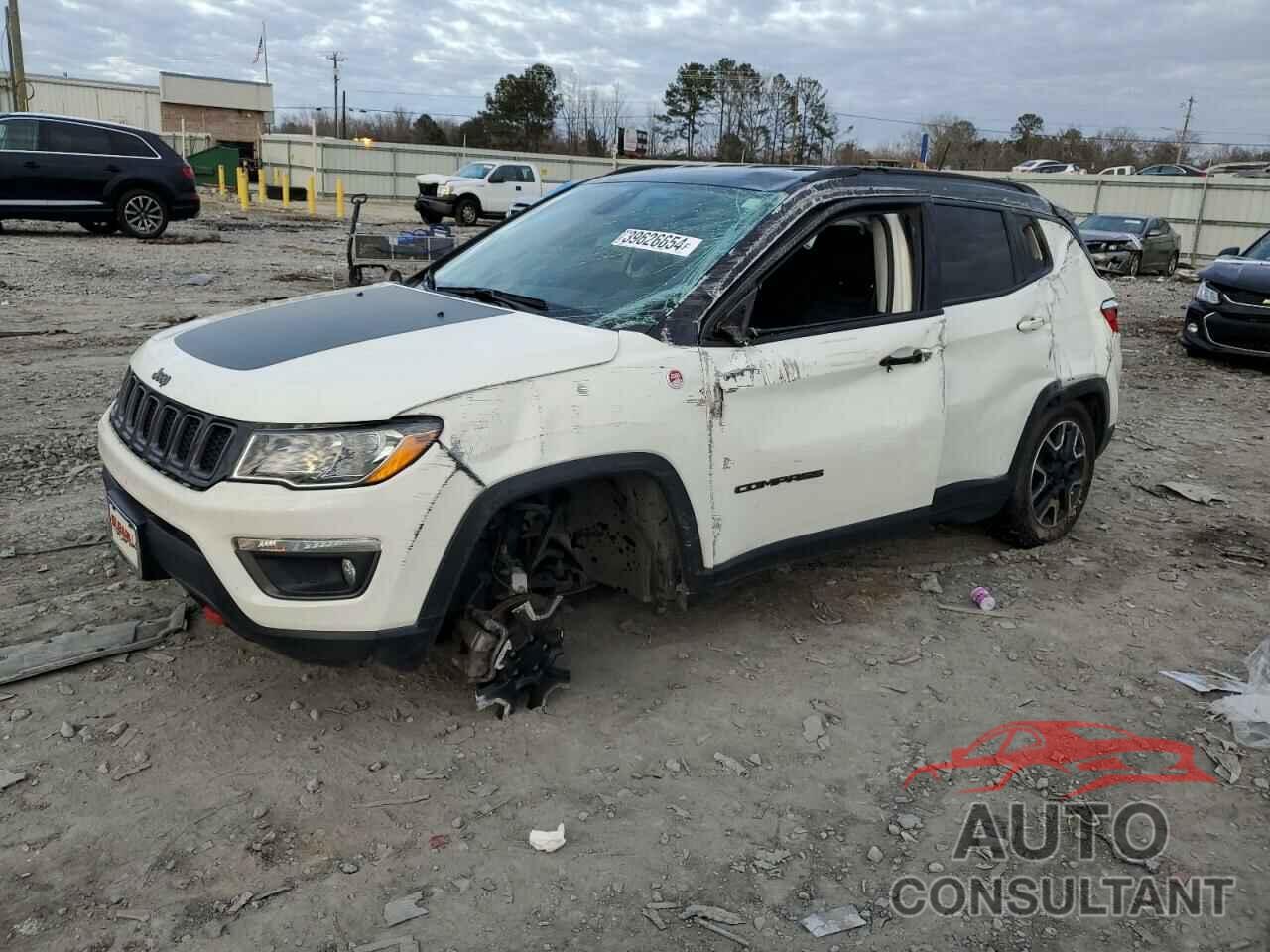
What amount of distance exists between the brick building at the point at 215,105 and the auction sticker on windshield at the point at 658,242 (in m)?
57.4

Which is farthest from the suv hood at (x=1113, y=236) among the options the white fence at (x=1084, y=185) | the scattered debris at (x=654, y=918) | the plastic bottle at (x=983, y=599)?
the scattered debris at (x=654, y=918)

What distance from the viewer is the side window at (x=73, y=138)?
1523 centimetres

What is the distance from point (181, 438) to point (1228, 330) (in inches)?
411

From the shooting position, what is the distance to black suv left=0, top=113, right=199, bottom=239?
15.1 metres

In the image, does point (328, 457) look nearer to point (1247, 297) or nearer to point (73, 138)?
point (1247, 297)

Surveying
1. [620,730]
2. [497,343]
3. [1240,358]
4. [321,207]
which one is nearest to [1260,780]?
[620,730]

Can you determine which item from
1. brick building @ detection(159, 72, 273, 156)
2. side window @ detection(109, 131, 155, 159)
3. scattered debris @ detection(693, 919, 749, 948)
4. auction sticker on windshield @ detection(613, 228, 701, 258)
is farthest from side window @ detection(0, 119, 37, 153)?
brick building @ detection(159, 72, 273, 156)

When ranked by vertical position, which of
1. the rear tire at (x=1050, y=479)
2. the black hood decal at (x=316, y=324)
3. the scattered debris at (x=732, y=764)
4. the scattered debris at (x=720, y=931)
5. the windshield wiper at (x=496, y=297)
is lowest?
the scattered debris at (x=720, y=931)

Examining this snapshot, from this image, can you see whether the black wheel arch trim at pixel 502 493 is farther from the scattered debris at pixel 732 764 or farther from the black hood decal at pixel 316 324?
the scattered debris at pixel 732 764

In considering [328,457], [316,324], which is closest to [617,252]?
[316,324]

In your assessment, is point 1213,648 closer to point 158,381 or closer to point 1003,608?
point 1003,608

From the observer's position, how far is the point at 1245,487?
247 inches

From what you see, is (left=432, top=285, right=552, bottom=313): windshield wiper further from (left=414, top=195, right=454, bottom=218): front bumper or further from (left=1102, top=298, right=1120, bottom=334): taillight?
(left=414, top=195, right=454, bottom=218): front bumper

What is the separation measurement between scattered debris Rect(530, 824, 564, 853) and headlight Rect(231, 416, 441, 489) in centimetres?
105
